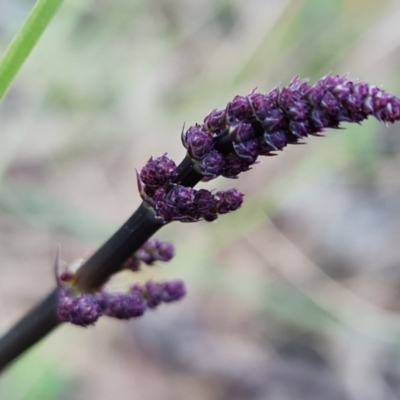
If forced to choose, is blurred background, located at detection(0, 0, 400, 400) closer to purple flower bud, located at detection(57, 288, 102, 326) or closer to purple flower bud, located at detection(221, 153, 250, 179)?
purple flower bud, located at detection(57, 288, 102, 326)

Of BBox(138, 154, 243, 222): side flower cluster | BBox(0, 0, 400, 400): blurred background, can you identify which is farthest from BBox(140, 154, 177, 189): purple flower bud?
BBox(0, 0, 400, 400): blurred background

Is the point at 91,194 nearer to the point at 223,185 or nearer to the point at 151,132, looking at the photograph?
the point at 151,132

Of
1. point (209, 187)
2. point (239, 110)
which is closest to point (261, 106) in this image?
point (239, 110)

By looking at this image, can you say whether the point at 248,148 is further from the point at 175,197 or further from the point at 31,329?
the point at 31,329

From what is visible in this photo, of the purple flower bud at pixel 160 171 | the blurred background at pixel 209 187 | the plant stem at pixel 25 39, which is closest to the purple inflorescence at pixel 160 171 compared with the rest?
the purple flower bud at pixel 160 171


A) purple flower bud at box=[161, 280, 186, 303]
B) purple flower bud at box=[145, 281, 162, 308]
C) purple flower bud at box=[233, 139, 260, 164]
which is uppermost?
purple flower bud at box=[233, 139, 260, 164]

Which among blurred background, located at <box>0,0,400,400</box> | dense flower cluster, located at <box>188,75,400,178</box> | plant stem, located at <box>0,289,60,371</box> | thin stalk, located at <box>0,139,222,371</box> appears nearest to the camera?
dense flower cluster, located at <box>188,75,400,178</box>

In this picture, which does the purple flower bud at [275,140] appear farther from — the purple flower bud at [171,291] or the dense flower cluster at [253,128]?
the purple flower bud at [171,291]

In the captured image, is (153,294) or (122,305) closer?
(122,305)
